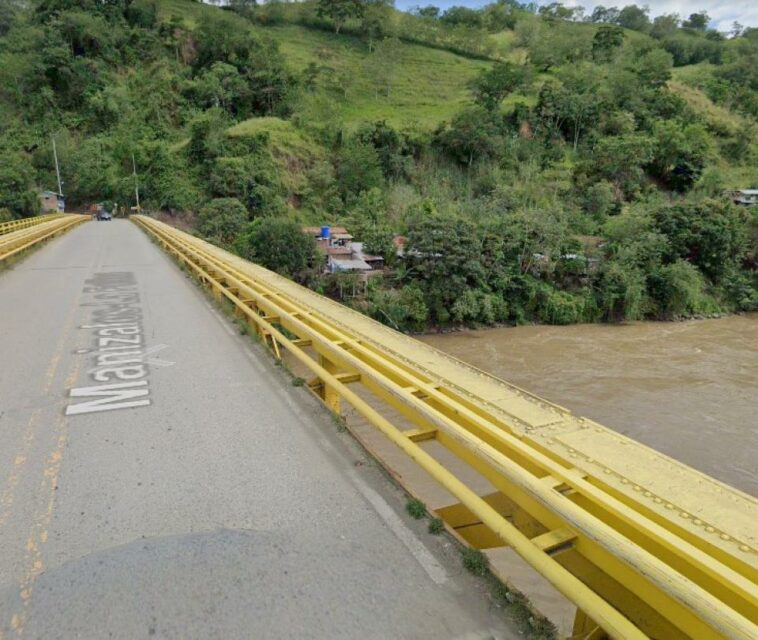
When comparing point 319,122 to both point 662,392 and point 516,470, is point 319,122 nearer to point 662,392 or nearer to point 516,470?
point 662,392

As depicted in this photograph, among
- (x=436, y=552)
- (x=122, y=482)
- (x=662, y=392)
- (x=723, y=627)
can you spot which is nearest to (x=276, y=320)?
(x=122, y=482)

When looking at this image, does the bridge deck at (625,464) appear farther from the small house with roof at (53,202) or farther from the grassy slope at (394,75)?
the grassy slope at (394,75)

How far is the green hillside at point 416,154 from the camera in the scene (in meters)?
A: 31.4

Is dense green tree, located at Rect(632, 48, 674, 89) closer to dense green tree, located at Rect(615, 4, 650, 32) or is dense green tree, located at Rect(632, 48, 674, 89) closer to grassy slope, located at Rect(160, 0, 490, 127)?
grassy slope, located at Rect(160, 0, 490, 127)

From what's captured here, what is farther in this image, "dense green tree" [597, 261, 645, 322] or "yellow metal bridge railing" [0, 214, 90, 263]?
"dense green tree" [597, 261, 645, 322]

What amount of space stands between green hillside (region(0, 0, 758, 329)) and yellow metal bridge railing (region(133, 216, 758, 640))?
76.6 ft

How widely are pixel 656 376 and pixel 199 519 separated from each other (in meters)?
23.6

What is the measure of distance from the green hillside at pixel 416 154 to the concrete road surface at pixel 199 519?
2179 cm

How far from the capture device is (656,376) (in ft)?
74.0

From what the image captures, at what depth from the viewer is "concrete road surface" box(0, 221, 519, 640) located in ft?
8.82

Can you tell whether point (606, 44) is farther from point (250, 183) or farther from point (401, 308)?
point (401, 308)

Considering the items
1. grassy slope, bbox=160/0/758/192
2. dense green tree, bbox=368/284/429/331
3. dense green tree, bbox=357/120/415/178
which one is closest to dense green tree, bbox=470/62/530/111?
grassy slope, bbox=160/0/758/192

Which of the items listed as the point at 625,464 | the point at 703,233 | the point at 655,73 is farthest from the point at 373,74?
the point at 625,464

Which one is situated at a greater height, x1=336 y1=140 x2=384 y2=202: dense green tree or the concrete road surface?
x1=336 y1=140 x2=384 y2=202: dense green tree
